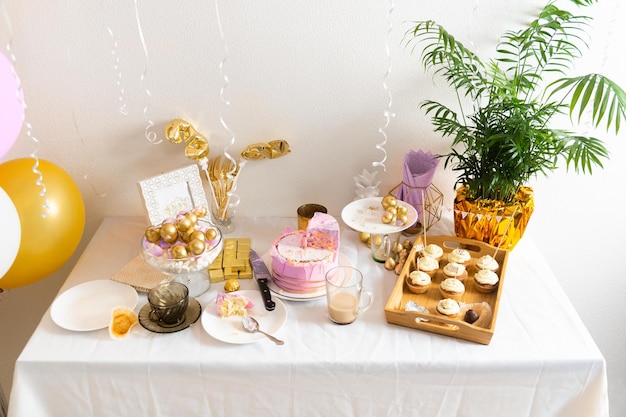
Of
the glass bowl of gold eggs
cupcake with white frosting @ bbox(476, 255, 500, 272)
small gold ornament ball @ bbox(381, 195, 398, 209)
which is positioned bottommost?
cupcake with white frosting @ bbox(476, 255, 500, 272)

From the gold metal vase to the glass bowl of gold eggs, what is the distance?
→ 0.60 metres

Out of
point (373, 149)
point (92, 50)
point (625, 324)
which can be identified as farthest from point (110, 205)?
point (625, 324)

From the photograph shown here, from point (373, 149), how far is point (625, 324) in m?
1.04

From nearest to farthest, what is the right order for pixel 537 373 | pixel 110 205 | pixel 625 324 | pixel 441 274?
pixel 537 373
pixel 441 274
pixel 110 205
pixel 625 324

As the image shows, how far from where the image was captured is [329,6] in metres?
1.35

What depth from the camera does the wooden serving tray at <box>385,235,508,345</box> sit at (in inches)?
44.4

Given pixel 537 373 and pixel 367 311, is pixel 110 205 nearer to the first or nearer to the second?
pixel 367 311

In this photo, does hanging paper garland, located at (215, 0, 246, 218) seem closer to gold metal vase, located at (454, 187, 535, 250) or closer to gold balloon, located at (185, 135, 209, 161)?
gold balloon, located at (185, 135, 209, 161)

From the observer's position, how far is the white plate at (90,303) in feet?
3.91

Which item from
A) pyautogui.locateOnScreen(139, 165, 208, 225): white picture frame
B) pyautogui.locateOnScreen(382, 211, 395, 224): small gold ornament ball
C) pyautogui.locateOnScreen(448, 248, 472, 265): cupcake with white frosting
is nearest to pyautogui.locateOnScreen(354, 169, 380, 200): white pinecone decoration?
pyautogui.locateOnScreen(382, 211, 395, 224): small gold ornament ball

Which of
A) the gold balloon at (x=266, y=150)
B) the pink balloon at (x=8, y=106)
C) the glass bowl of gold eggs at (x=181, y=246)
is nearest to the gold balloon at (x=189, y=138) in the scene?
the gold balloon at (x=266, y=150)

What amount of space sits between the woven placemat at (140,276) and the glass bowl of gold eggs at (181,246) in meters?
0.08

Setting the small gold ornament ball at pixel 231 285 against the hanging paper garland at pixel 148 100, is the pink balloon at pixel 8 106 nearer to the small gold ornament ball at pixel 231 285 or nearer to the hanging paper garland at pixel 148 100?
the hanging paper garland at pixel 148 100

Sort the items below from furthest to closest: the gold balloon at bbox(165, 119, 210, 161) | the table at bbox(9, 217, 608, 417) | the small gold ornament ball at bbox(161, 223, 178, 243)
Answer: the gold balloon at bbox(165, 119, 210, 161)
the small gold ornament ball at bbox(161, 223, 178, 243)
the table at bbox(9, 217, 608, 417)
